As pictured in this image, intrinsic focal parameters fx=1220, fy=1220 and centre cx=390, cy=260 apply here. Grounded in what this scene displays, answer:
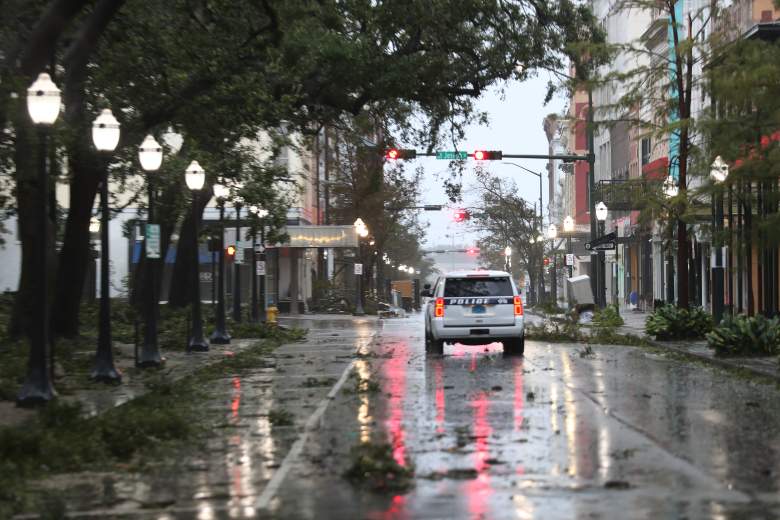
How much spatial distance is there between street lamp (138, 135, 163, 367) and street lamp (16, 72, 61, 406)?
5.26 meters


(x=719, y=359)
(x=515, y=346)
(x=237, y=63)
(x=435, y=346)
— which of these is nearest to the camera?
(x=719, y=359)

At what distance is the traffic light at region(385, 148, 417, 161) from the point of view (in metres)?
35.7

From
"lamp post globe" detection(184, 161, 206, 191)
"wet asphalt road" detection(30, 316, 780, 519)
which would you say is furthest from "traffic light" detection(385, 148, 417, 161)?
"wet asphalt road" detection(30, 316, 780, 519)

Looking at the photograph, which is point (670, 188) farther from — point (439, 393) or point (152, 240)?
point (439, 393)

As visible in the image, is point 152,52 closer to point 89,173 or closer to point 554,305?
point 89,173

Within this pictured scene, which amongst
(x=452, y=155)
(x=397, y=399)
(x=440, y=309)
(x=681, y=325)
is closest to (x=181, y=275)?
(x=452, y=155)

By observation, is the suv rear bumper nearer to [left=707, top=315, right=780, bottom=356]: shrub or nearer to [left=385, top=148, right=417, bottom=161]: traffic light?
[left=707, top=315, right=780, bottom=356]: shrub

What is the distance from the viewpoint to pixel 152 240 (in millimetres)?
22078

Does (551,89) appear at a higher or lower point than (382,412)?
higher

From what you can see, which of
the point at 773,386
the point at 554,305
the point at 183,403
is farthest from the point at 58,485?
the point at 554,305

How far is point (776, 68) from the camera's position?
64.6 ft

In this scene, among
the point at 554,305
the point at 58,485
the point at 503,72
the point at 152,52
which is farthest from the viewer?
the point at 554,305

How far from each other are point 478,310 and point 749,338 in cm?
570

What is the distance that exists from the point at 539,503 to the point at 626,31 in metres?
75.0
